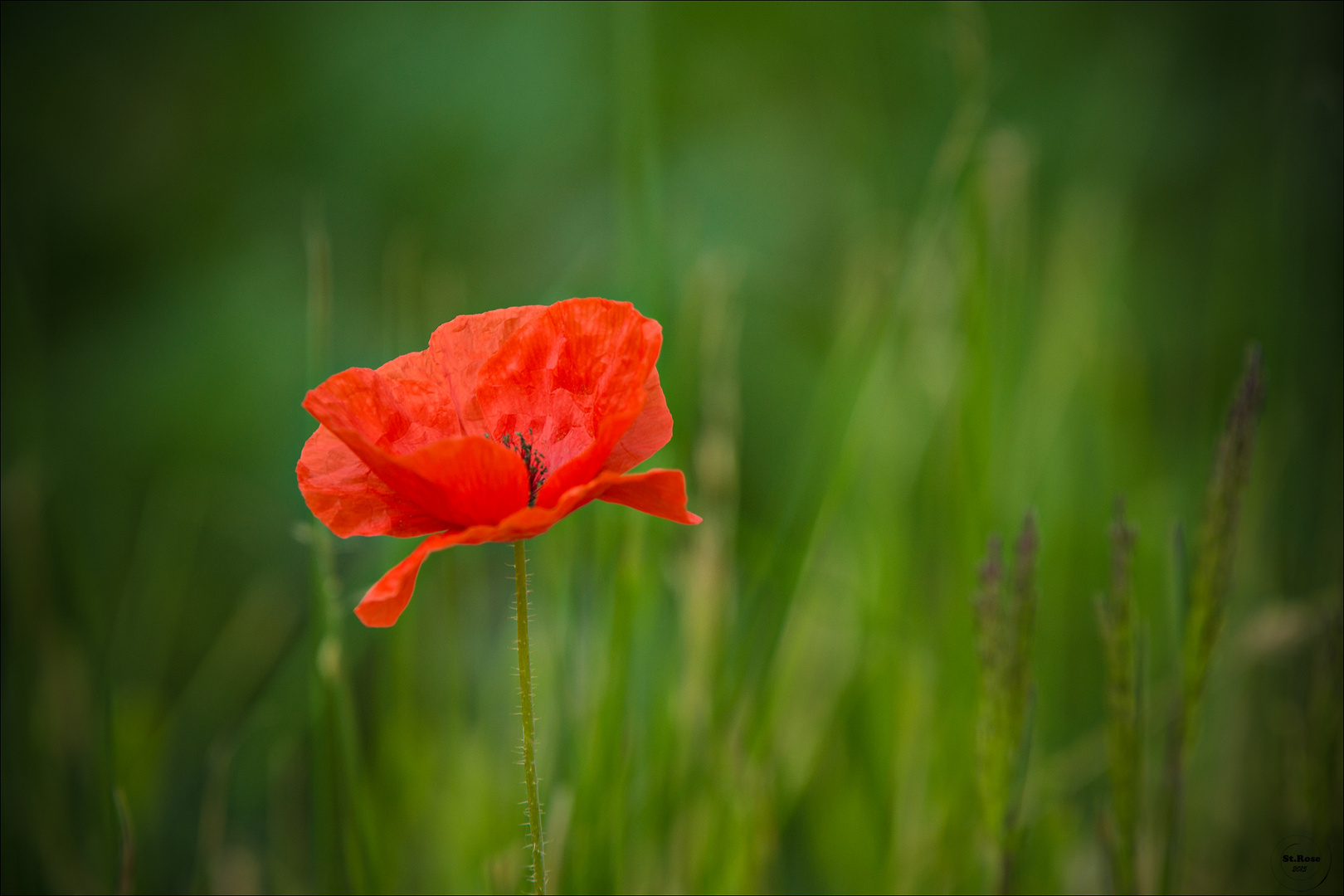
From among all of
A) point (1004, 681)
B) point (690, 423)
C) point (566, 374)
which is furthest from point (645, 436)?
point (690, 423)

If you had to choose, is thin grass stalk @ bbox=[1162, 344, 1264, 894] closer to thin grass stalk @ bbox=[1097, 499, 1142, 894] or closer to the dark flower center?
thin grass stalk @ bbox=[1097, 499, 1142, 894]

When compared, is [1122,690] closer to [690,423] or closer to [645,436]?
[645,436]

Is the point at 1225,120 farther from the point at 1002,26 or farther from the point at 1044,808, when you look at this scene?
the point at 1044,808

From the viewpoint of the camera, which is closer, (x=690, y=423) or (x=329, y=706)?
(x=329, y=706)

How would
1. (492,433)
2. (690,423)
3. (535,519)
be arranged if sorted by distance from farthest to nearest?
(690,423), (492,433), (535,519)

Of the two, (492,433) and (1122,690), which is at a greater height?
(492,433)

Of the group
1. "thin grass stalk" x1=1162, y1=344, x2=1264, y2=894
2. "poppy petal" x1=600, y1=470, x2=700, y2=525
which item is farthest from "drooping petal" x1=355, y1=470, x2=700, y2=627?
"thin grass stalk" x1=1162, y1=344, x2=1264, y2=894

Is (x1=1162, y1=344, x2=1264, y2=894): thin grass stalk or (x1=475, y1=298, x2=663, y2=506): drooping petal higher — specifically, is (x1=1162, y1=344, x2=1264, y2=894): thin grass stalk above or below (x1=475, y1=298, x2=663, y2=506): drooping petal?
below
